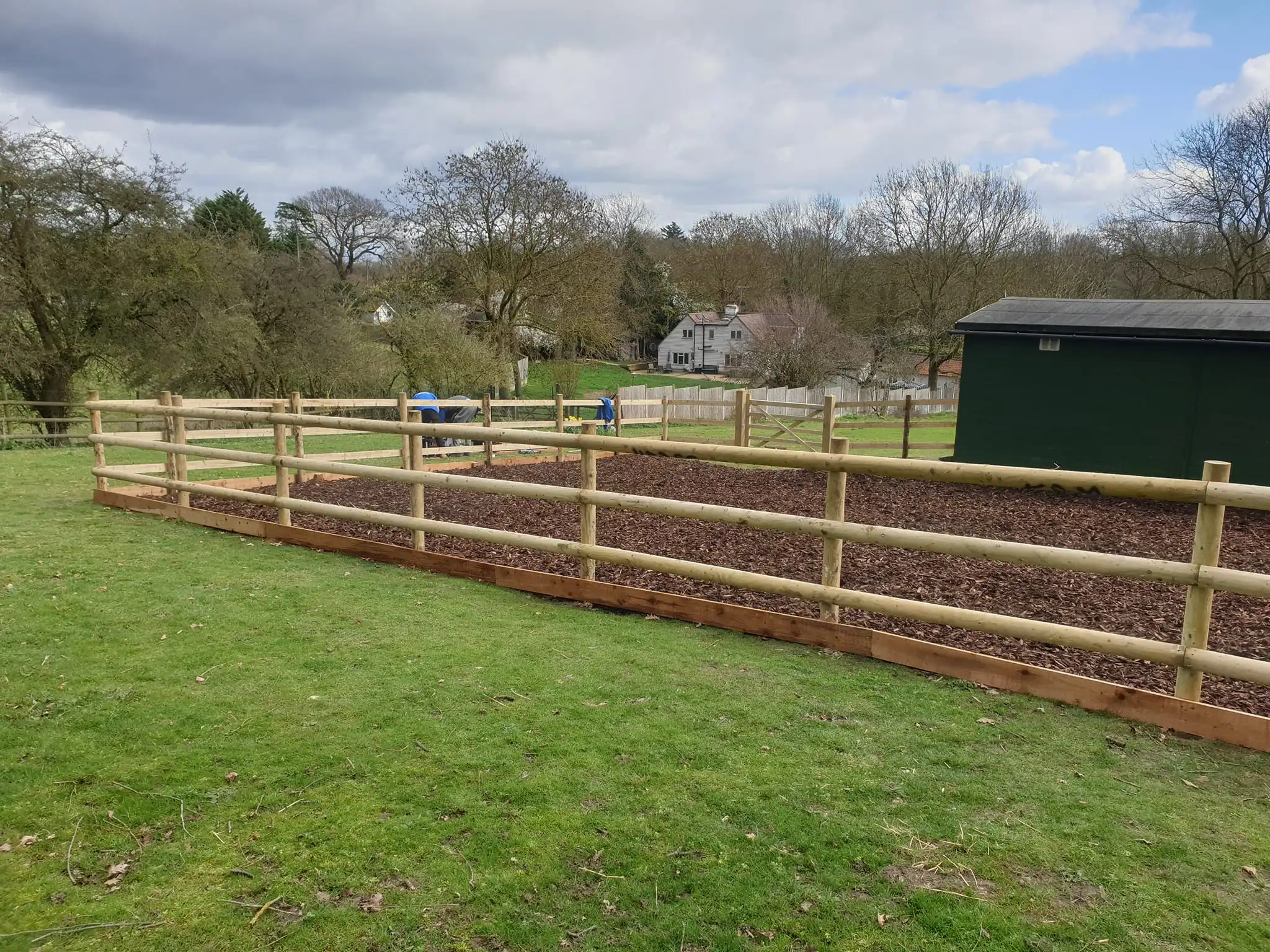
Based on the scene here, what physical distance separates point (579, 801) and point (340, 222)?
168 ft

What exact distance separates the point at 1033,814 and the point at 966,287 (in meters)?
40.6

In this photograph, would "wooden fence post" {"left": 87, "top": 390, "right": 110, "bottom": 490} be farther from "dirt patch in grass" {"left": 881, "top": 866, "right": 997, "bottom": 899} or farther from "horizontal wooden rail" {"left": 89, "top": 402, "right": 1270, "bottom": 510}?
"dirt patch in grass" {"left": 881, "top": 866, "right": 997, "bottom": 899}

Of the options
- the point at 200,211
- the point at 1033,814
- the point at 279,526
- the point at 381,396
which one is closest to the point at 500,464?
the point at 279,526

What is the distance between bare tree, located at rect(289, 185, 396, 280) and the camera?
48.1 metres

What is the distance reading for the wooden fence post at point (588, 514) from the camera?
5.90 metres

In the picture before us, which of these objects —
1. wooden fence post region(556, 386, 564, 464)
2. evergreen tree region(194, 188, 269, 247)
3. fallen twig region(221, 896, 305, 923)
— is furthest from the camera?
evergreen tree region(194, 188, 269, 247)

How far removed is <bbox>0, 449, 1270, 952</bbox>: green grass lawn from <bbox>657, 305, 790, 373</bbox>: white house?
168 ft

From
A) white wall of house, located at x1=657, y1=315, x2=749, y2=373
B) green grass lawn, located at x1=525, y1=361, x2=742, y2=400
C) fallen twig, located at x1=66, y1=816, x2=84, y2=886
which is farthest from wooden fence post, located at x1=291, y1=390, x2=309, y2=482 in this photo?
white wall of house, located at x1=657, y1=315, x2=749, y2=373

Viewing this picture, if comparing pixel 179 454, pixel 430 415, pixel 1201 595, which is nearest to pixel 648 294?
Result: pixel 430 415

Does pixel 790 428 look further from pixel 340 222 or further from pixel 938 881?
pixel 340 222

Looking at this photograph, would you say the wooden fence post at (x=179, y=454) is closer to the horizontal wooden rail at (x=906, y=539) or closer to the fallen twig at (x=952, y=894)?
the horizontal wooden rail at (x=906, y=539)

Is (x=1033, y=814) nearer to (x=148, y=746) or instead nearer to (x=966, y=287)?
(x=148, y=746)

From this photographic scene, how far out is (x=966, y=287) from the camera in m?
39.7

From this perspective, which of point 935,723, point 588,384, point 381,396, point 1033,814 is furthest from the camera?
point 588,384
